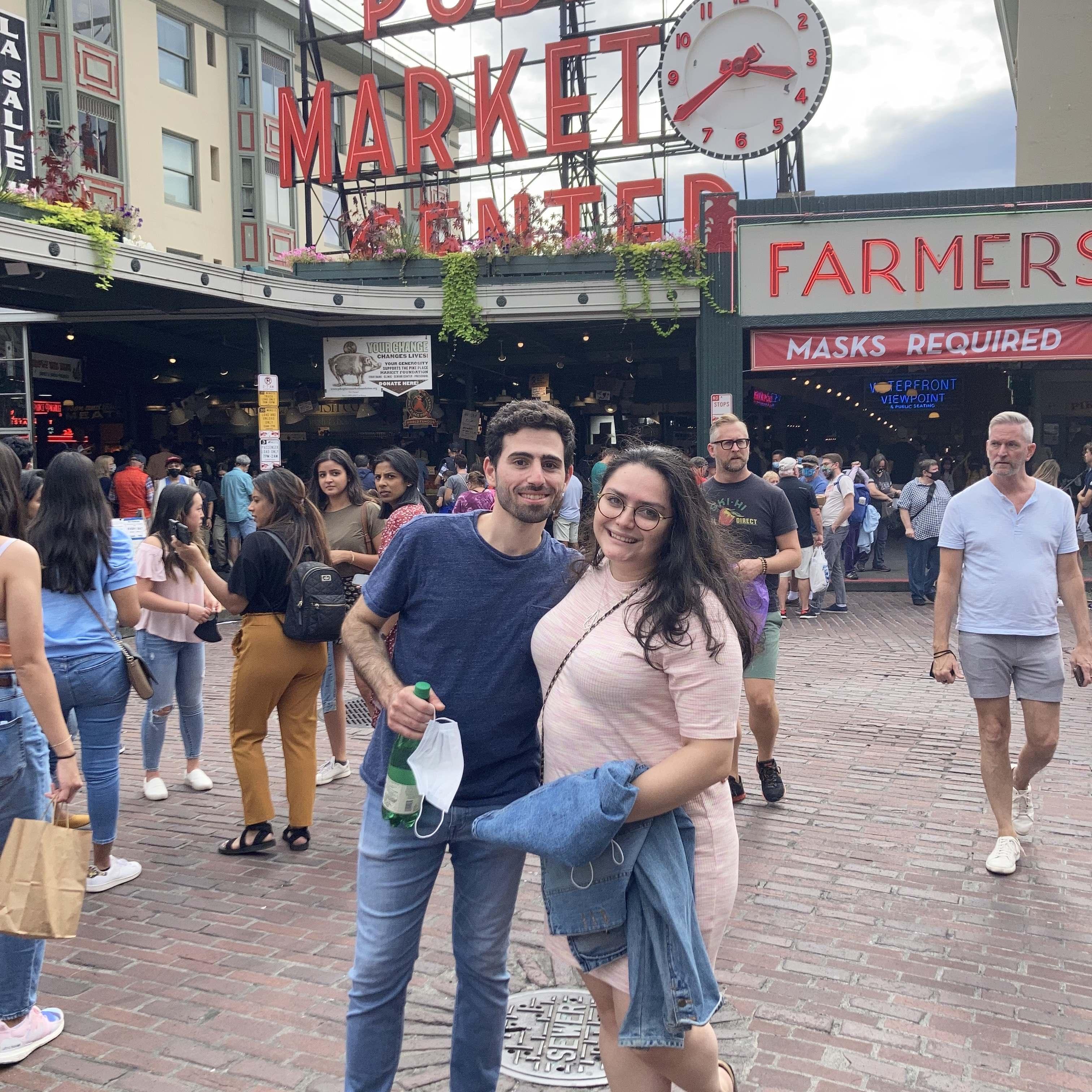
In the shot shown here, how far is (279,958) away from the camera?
393 cm

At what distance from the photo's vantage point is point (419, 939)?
8.82 ft

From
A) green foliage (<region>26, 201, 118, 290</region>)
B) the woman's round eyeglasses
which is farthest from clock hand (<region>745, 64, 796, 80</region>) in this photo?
the woman's round eyeglasses

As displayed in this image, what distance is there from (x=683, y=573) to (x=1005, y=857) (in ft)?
10.8

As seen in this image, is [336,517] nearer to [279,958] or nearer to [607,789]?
[279,958]

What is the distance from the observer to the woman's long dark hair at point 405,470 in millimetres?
5844

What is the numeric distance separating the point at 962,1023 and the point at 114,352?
804 inches

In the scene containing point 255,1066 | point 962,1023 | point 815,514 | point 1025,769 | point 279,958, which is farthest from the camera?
point 815,514

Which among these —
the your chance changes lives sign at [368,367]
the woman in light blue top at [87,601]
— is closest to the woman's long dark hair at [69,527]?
the woman in light blue top at [87,601]

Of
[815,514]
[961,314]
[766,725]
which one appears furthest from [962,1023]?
[961,314]

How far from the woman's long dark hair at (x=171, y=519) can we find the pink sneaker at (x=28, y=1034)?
95.9 inches

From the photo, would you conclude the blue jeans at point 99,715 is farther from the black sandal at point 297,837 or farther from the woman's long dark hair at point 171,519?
the woman's long dark hair at point 171,519

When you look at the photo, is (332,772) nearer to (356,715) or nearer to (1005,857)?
(356,715)

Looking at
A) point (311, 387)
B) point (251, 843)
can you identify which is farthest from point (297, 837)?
point (311, 387)

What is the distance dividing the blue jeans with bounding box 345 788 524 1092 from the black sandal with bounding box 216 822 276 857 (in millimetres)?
2488
